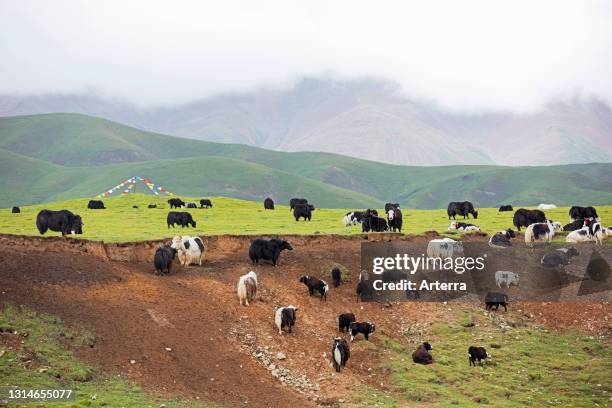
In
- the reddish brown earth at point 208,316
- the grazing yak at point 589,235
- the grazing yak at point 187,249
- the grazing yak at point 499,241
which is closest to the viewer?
the reddish brown earth at point 208,316

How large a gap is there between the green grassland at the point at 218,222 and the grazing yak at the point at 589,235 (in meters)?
1.89

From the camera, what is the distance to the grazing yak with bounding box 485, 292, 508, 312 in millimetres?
29969

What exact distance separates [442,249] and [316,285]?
8475 mm

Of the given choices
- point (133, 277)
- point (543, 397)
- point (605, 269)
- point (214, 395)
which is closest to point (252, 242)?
point (133, 277)

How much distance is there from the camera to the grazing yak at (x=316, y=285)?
95.4 ft

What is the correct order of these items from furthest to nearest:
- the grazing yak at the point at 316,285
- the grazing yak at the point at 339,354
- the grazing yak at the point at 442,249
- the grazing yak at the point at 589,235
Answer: the grazing yak at the point at 589,235 < the grazing yak at the point at 442,249 < the grazing yak at the point at 316,285 < the grazing yak at the point at 339,354

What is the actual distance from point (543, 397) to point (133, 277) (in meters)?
15.4

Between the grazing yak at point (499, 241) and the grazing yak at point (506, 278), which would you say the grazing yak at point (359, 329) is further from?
the grazing yak at point (499, 241)

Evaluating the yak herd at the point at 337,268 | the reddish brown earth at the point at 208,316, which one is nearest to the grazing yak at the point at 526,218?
the yak herd at the point at 337,268

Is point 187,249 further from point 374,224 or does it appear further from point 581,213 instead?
point 581,213

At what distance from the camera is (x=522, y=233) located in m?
40.2

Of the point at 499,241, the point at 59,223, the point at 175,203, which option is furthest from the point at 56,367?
the point at 175,203

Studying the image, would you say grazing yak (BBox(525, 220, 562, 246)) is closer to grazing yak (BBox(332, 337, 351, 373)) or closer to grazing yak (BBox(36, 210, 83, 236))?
grazing yak (BBox(332, 337, 351, 373))

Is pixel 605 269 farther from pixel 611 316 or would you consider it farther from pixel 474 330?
pixel 474 330
